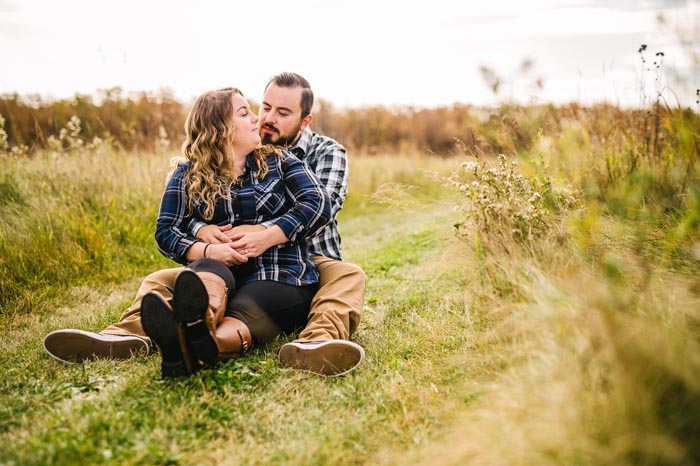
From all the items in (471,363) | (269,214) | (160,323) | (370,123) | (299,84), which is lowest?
(471,363)

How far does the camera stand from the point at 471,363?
252 cm

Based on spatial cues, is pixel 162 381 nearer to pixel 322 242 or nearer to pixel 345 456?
pixel 345 456

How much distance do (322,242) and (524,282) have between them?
55.4 inches

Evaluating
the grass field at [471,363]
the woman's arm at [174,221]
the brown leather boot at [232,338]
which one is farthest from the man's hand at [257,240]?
the grass field at [471,363]

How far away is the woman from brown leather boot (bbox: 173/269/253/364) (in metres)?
Result: 0.01

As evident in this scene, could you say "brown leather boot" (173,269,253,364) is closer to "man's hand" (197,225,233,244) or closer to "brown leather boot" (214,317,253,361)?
"brown leather boot" (214,317,253,361)

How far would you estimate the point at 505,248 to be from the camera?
2865 millimetres

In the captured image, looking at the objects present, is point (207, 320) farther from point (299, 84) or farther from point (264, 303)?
point (299, 84)

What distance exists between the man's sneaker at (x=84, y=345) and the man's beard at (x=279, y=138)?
62.3 inches

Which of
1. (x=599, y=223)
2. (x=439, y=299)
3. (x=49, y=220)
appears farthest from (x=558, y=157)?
(x=49, y=220)

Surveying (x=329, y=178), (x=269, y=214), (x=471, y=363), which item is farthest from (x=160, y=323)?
(x=329, y=178)

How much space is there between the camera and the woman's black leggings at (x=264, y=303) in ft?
9.05

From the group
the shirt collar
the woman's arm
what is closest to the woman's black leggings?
the woman's arm

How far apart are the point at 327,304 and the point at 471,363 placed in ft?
2.84
